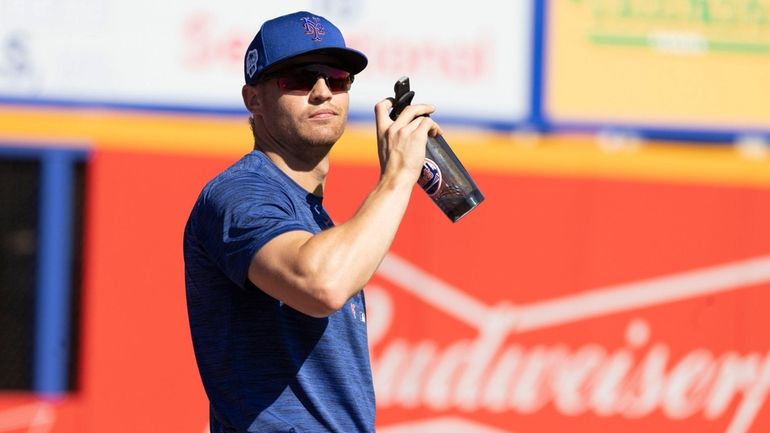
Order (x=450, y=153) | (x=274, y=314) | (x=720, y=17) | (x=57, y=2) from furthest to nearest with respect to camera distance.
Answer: (x=720, y=17), (x=57, y=2), (x=450, y=153), (x=274, y=314)

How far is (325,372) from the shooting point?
2236 millimetres

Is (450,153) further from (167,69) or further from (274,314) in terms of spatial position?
(167,69)

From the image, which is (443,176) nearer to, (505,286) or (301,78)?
(301,78)

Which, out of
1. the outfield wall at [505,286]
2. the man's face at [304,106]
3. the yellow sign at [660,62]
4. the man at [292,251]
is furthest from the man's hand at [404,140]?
the yellow sign at [660,62]

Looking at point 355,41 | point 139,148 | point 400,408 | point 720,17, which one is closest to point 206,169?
point 139,148

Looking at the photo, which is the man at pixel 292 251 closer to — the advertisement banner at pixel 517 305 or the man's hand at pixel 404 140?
the man's hand at pixel 404 140

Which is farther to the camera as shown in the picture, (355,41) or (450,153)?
(355,41)

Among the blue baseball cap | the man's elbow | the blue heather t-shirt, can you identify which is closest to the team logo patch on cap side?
the blue baseball cap

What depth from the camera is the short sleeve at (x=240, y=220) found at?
6.82 ft

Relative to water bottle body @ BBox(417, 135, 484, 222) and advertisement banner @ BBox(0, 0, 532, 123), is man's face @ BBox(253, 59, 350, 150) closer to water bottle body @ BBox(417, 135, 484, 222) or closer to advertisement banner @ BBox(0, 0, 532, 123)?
water bottle body @ BBox(417, 135, 484, 222)

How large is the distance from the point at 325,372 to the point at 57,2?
11.9 feet

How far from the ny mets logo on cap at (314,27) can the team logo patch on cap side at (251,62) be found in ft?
0.38

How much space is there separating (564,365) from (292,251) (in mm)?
3691

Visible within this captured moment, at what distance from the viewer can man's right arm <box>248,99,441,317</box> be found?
1.99m
